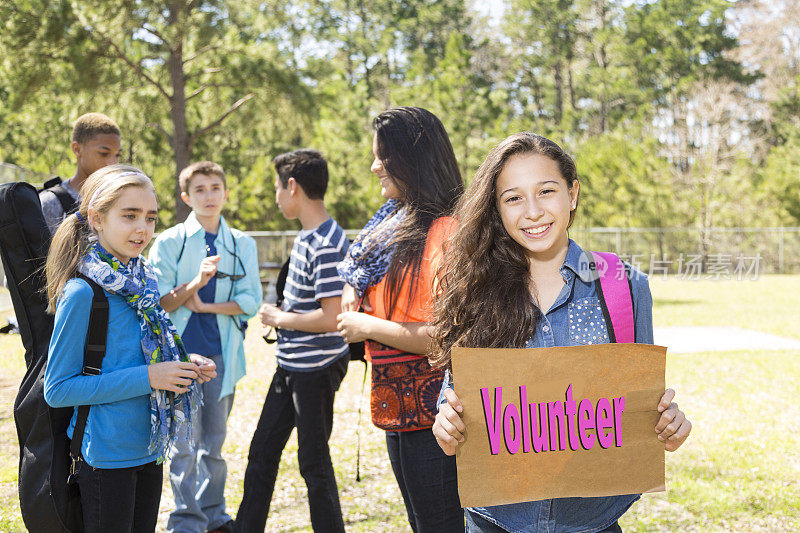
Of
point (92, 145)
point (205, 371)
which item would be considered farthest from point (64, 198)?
point (205, 371)

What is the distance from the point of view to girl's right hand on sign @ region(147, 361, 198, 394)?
250cm

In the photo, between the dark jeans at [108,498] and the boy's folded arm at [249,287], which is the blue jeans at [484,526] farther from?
the boy's folded arm at [249,287]

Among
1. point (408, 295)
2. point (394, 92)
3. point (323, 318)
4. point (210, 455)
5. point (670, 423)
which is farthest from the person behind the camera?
point (394, 92)

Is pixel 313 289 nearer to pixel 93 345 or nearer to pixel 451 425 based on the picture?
pixel 93 345

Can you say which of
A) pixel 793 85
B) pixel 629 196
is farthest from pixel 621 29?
pixel 629 196

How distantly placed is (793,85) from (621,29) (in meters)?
9.47

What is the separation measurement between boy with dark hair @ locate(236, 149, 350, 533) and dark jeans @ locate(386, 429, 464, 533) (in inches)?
39.2

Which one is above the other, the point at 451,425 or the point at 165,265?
the point at 165,265

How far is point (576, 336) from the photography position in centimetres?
193

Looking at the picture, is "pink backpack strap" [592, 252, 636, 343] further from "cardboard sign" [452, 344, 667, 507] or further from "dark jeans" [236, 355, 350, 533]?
"dark jeans" [236, 355, 350, 533]

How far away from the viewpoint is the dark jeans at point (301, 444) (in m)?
3.48

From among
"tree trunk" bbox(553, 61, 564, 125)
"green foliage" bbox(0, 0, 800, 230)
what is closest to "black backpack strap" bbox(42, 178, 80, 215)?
"green foliage" bbox(0, 0, 800, 230)

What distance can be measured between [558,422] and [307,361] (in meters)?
1.92

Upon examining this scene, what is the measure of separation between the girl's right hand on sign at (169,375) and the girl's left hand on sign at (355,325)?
555 millimetres
